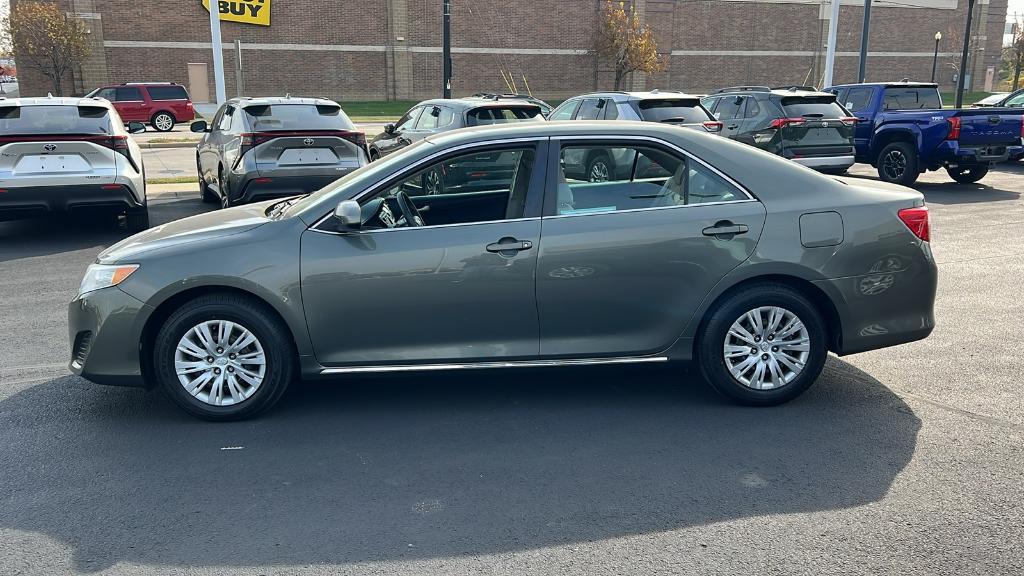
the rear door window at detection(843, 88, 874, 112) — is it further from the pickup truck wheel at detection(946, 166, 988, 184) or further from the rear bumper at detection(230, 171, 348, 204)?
the rear bumper at detection(230, 171, 348, 204)

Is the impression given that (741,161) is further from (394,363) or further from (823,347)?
(394,363)

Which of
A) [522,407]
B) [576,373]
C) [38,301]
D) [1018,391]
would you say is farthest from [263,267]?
[1018,391]

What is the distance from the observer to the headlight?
189 inches

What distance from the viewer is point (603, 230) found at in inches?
194

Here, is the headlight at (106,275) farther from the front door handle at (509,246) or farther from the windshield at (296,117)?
the windshield at (296,117)

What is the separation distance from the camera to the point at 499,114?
13406 mm

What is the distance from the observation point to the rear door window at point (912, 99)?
58.6 ft

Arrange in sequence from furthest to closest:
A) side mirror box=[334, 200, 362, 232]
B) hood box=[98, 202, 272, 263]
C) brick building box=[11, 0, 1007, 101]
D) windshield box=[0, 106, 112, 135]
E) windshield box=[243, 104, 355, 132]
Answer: brick building box=[11, 0, 1007, 101]
windshield box=[243, 104, 355, 132]
windshield box=[0, 106, 112, 135]
hood box=[98, 202, 272, 263]
side mirror box=[334, 200, 362, 232]

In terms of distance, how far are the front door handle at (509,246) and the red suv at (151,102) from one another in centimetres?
3063

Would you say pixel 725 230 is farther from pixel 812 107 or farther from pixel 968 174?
pixel 968 174

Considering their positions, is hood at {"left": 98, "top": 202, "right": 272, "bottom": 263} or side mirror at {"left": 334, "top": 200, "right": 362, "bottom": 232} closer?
side mirror at {"left": 334, "top": 200, "right": 362, "bottom": 232}

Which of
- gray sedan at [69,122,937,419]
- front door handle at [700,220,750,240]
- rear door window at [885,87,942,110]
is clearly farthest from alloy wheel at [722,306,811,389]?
rear door window at [885,87,942,110]

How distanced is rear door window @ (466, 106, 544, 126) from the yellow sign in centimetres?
3656

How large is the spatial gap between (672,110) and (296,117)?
621 centimetres
